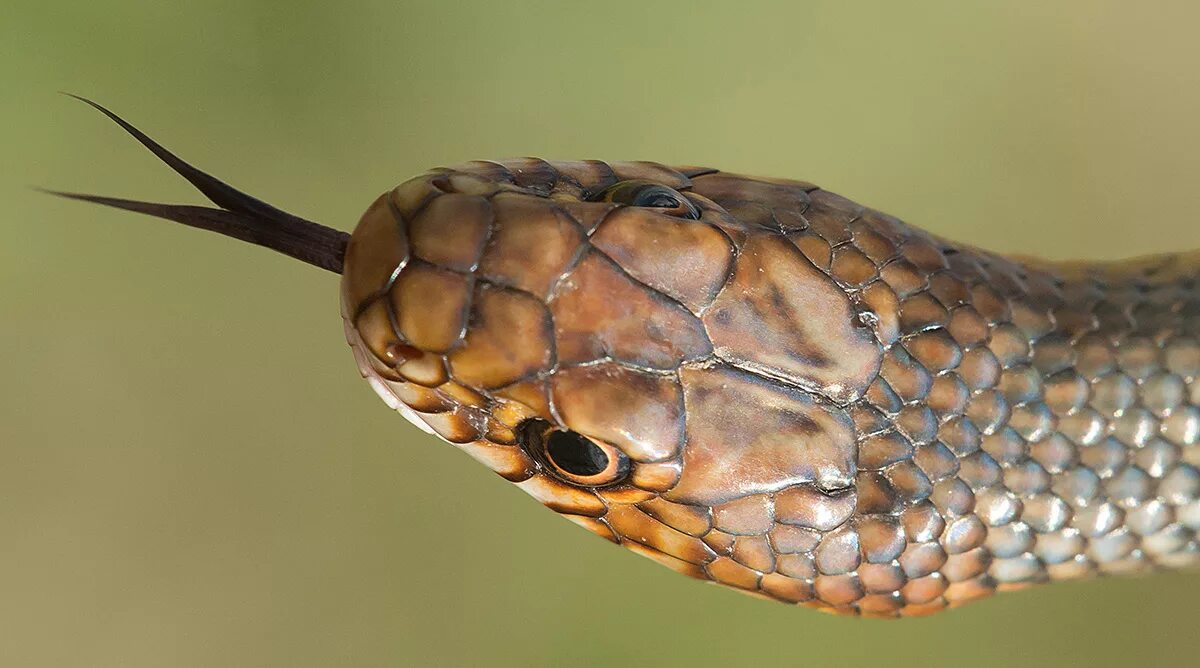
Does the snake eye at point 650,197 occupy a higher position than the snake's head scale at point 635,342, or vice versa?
the snake eye at point 650,197

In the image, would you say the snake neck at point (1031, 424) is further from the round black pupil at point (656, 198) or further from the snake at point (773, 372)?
the round black pupil at point (656, 198)

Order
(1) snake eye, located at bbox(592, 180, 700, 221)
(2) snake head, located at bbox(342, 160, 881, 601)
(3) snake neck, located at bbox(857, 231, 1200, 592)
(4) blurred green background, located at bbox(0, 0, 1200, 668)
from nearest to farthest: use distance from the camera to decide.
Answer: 1. (2) snake head, located at bbox(342, 160, 881, 601)
2. (1) snake eye, located at bbox(592, 180, 700, 221)
3. (3) snake neck, located at bbox(857, 231, 1200, 592)
4. (4) blurred green background, located at bbox(0, 0, 1200, 668)

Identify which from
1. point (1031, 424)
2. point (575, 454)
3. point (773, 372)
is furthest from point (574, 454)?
point (1031, 424)

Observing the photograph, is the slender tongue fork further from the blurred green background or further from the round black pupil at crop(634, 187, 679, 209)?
the blurred green background

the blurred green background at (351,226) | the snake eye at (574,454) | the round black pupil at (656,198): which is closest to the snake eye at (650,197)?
the round black pupil at (656,198)

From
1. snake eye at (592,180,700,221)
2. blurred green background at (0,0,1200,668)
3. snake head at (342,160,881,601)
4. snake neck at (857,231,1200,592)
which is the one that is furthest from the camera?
blurred green background at (0,0,1200,668)

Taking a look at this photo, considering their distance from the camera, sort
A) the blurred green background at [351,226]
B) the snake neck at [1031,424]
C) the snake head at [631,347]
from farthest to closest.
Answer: the blurred green background at [351,226]
the snake neck at [1031,424]
the snake head at [631,347]

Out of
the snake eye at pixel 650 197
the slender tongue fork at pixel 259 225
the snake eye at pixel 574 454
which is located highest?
the snake eye at pixel 650 197

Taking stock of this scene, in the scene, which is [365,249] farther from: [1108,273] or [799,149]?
[799,149]

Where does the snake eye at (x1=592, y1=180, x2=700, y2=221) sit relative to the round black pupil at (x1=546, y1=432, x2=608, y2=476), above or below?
above

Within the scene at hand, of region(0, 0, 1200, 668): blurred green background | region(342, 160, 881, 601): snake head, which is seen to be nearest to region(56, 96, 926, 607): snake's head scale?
region(342, 160, 881, 601): snake head
